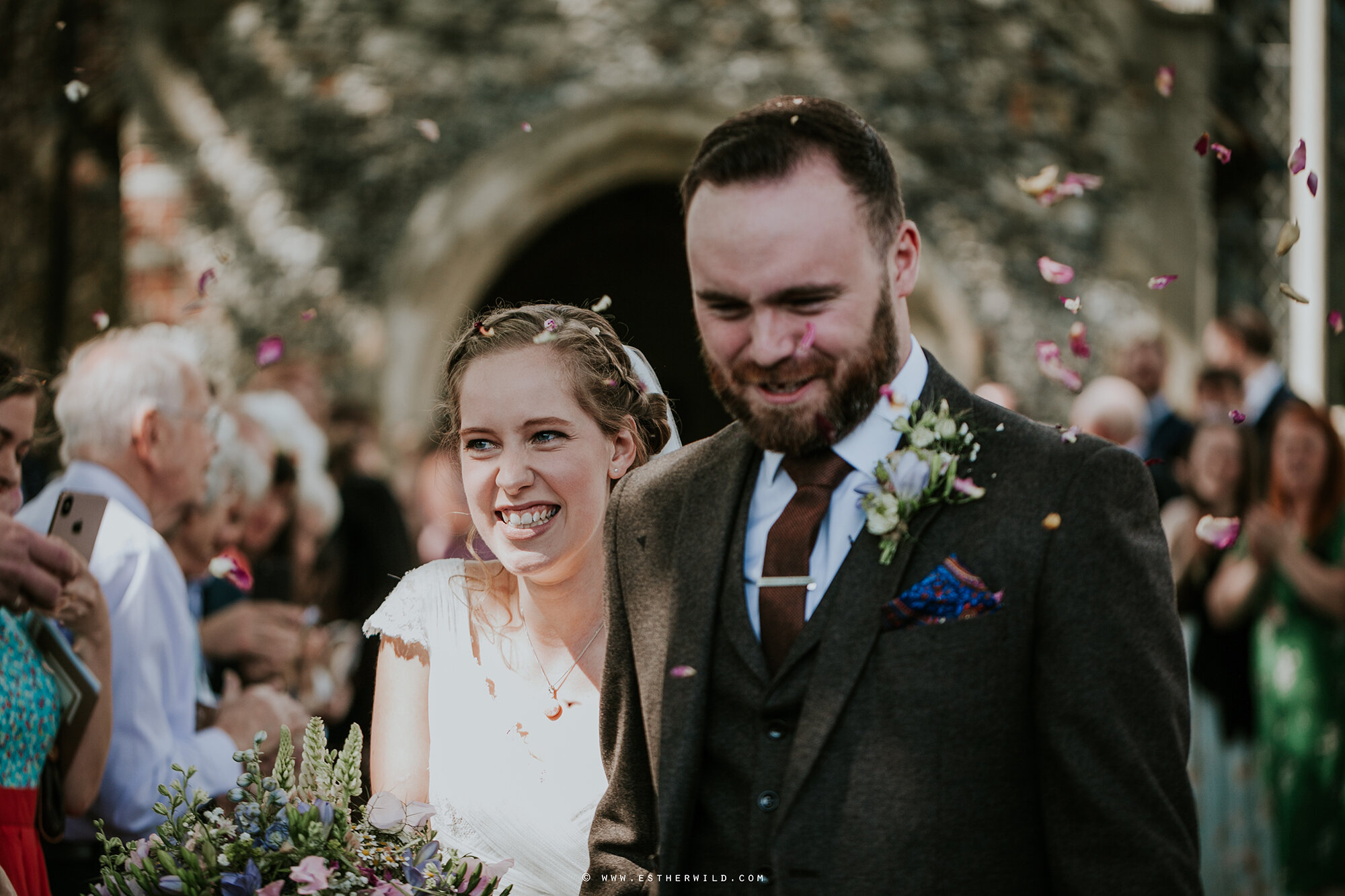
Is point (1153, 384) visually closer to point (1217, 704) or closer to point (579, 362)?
point (1217, 704)

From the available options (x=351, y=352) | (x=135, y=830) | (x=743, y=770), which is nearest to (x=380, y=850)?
(x=743, y=770)

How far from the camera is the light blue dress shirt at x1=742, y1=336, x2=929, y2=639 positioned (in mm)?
1798

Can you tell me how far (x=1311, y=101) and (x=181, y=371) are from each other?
22.6 feet

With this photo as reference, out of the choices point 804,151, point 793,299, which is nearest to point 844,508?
point 793,299

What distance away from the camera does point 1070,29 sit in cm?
772

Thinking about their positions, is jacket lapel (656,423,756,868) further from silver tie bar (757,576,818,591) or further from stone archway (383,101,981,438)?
stone archway (383,101,981,438)

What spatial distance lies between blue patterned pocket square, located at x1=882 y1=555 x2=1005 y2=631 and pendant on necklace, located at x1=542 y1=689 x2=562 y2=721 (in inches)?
41.0

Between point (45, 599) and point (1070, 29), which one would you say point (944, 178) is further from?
point (45, 599)

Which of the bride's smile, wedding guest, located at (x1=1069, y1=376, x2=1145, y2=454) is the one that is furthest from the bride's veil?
wedding guest, located at (x1=1069, y1=376, x2=1145, y2=454)

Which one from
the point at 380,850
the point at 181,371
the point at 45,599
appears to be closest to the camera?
the point at 380,850

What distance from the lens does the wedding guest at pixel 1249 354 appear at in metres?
6.29

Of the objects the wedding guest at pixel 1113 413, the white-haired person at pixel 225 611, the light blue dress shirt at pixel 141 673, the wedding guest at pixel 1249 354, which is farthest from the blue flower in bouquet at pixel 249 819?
the wedding guest at pixel 1249 354

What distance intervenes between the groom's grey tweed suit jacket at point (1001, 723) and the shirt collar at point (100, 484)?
2.02m

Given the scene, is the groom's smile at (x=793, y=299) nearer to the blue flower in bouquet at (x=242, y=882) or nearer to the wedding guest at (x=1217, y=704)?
the blue flower in bouquet at (x=242, y=882)
